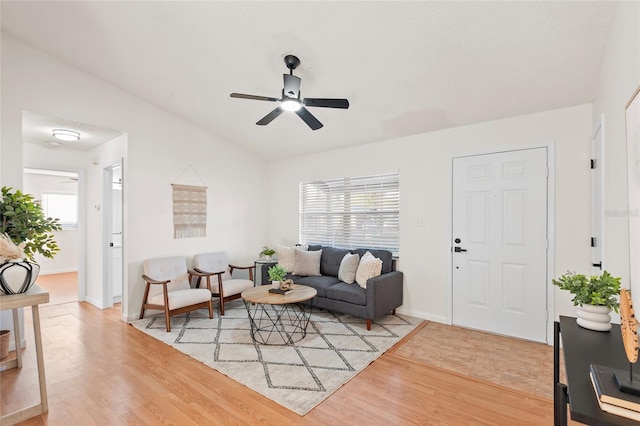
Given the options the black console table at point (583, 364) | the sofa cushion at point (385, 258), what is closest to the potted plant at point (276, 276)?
the sofa cushion at point (385, 258)

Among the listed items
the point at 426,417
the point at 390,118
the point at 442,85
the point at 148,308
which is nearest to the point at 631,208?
the point at 426,417

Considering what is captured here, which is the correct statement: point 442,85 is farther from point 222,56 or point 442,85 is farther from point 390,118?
point 222,56

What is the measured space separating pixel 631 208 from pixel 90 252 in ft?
21.0

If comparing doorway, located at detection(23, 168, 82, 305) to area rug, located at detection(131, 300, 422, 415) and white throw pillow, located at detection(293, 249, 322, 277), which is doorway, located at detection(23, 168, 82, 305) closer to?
area rug, located at detection(131, 300, 422, 415)

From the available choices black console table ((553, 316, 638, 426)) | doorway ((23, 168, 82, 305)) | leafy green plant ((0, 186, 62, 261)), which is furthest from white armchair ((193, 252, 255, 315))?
doorway ((23, 168, 82, 305))

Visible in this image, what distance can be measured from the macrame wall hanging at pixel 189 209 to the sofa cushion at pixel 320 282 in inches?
68.8

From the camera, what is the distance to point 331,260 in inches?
187

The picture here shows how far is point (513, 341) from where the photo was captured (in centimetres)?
343

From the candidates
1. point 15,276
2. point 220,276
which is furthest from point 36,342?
point 220,276

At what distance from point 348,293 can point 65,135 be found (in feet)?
14.0

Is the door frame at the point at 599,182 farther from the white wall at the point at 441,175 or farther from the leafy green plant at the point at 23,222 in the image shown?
the leafy green plant at the point at 23,222

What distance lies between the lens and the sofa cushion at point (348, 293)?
380 cm

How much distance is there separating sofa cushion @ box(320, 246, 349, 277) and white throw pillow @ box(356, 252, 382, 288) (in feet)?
2.17

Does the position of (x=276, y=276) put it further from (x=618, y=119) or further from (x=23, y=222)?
(x=618, y=119)
